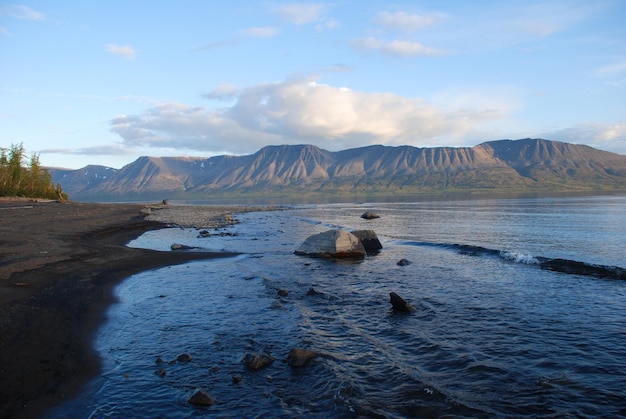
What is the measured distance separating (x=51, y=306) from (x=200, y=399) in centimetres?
1084

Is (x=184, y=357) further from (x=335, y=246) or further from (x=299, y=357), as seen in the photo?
(x=335, y=246)

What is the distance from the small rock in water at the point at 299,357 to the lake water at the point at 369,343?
22 centimetres

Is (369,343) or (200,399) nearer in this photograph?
(200,399)

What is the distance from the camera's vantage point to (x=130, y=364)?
12398 millimetres

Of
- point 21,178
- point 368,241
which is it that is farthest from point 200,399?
point 21,178

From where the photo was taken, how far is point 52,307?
1661 centimetres

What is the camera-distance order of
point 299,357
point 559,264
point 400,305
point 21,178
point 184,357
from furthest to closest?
1. point 21,178
2. point 559,264
3. point 400,305
4. point 184,357
5. point 299,357

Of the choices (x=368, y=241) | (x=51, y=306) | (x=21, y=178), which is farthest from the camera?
(x=21, y=178)

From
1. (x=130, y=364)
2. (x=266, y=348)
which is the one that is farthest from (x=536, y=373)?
(x=130, y=364)

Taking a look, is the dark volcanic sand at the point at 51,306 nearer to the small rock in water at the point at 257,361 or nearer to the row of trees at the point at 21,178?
the small rock in water at the point at 257,361

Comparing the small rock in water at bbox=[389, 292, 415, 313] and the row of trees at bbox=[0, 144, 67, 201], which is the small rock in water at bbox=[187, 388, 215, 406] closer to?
the small rock in water at bbox=[389, 292, 415, 313]

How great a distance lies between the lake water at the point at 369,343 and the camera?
1005cm

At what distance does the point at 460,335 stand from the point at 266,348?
764 centimetres

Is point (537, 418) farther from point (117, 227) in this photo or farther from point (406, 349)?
point (117, 227)
